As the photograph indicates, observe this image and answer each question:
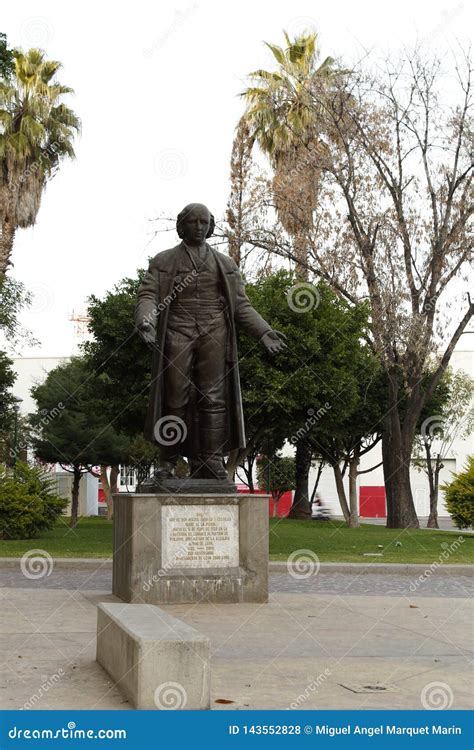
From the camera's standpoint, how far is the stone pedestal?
8.41 meters

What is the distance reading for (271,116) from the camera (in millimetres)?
32375

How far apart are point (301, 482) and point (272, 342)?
1200 inches

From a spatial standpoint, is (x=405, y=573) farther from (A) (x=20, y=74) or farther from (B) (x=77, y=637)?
(A) (x=20, y=74)

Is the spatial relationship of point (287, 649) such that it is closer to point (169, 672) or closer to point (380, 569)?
point (169, 672)

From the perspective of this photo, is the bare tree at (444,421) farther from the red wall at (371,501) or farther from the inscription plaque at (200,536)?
the inscription plaque at (200,536)

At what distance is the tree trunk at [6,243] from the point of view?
28.5 meters

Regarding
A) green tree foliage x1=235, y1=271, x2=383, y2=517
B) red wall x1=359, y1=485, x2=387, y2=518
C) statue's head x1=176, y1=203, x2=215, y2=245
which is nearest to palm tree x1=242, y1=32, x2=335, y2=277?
green tree foliage x1=235, y1=271, x2=383, y2=517

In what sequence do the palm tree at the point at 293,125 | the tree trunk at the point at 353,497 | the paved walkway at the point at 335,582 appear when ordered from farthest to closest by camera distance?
the tree trunk at the point at 353,497 < the palm tree at the point at 293,125 < the paved walkway at the point at 335,582

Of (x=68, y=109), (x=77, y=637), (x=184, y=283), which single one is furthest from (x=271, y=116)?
(x=77, y=637)

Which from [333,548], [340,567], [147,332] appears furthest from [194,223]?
[333,548]

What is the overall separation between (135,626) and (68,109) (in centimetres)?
2820

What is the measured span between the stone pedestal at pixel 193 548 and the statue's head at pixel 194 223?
2.41 metres

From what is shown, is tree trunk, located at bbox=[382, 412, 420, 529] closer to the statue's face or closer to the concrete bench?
the statue's face

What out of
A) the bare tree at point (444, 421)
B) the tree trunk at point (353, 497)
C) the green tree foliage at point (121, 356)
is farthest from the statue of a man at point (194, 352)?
the bare tree at point (444, 421)
